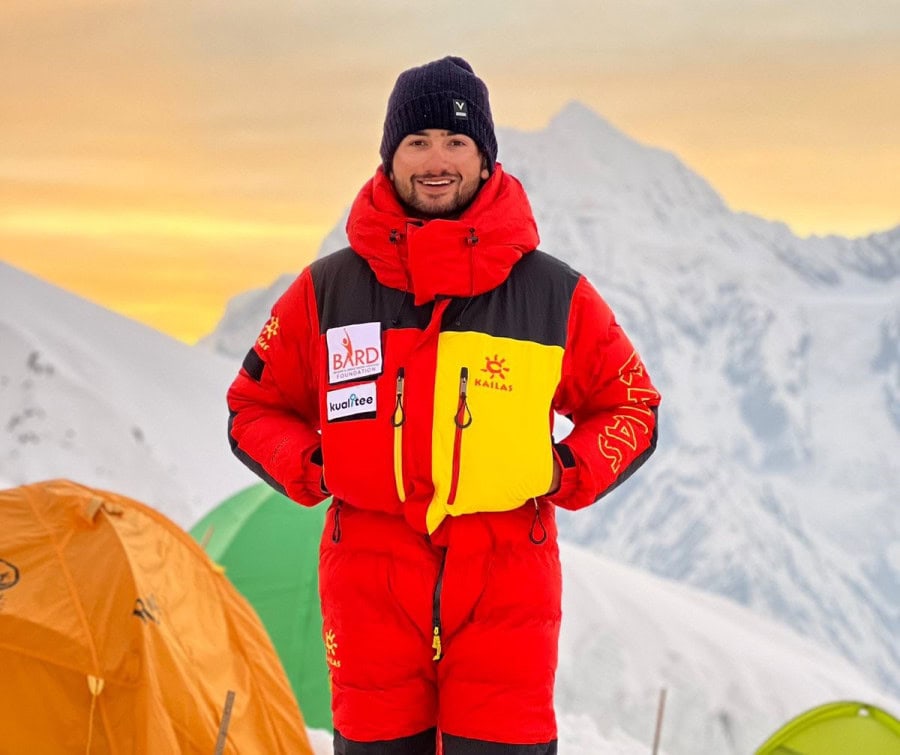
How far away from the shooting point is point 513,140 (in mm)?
124500

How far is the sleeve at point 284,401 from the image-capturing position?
9.00 feet

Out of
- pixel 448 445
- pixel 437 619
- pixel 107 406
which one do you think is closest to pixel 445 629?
pixel 437 619

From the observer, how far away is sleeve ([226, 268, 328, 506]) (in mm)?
2744

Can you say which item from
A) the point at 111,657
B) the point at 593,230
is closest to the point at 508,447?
the point at 111,657

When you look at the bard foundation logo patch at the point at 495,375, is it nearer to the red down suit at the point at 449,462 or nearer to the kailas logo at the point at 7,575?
the red down suit at the point at 449,462

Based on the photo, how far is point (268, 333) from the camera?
2871 mm

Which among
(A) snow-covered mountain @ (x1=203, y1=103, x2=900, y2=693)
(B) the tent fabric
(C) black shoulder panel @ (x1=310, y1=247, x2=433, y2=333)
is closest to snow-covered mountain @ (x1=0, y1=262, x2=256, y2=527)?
(B) the tent fabric

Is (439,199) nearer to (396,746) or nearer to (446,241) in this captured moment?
(446,241)

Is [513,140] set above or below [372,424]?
above

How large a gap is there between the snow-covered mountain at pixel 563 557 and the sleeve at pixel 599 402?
260 cm

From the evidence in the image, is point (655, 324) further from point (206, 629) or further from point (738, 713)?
point (206, 629)

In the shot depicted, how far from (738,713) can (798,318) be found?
9661 cm

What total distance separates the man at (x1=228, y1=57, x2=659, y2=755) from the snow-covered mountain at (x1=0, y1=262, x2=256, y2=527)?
1352 centimetres

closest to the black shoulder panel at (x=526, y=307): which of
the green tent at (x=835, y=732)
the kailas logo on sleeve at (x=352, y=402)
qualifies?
the kailas logo on sleeve at (x=352, y=402)
